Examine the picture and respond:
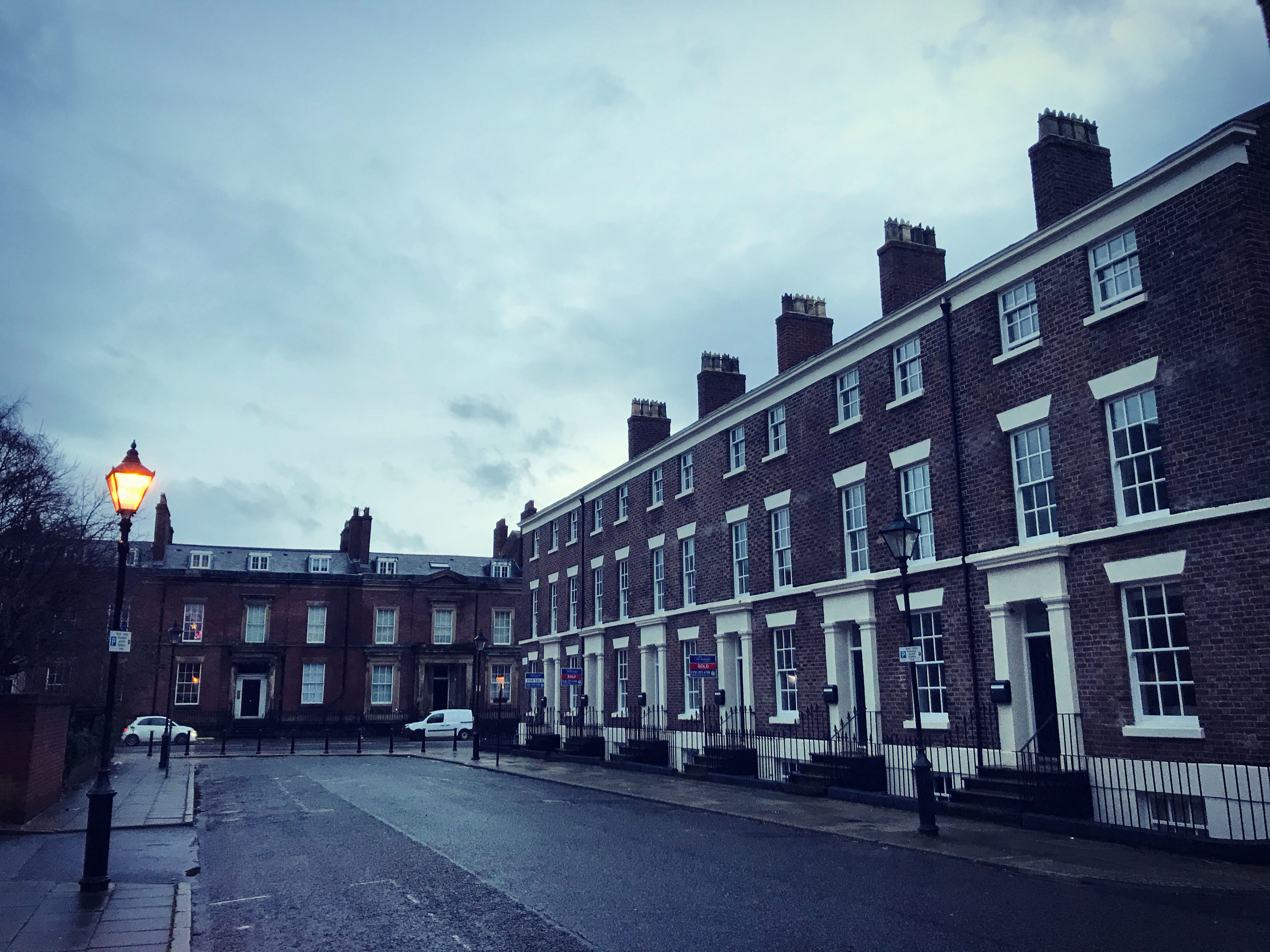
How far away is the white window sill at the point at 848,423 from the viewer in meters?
22.3

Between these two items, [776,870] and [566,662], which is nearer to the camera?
[776,870]

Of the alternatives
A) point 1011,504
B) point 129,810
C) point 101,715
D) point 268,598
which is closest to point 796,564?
point 1011,504

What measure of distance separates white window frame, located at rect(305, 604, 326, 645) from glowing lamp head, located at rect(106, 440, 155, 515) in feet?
163

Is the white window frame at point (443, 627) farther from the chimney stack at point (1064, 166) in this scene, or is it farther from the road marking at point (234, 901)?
the road marking at point (234, 901)

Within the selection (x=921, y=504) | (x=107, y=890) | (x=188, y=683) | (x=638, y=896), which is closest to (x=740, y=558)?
(x=921, y=504)

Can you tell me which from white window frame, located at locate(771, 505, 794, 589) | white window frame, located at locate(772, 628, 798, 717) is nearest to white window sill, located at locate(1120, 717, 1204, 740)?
white window frame, located at locate(772, 628, 798, 717)

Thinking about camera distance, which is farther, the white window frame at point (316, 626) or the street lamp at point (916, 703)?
the white window frame at point (316, 626)

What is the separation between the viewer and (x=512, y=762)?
33812mm

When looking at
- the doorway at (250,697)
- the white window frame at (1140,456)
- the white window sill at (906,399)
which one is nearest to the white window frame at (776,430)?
the white window sill at (906,399)

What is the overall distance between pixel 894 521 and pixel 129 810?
1551 centimetres

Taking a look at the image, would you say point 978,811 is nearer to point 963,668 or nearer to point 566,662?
point 963,668

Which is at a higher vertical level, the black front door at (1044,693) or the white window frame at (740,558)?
the white window frame at (740,558)

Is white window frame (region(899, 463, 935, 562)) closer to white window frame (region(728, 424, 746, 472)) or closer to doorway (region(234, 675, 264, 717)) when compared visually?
white window frame (region(728, 424, 746, 472))

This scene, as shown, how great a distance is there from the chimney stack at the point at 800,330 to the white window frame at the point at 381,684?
133 ft
